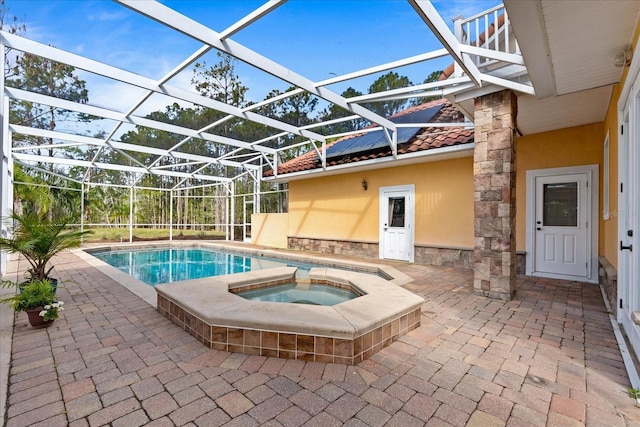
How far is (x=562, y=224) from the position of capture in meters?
5.77

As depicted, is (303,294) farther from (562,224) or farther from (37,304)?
(562,224)

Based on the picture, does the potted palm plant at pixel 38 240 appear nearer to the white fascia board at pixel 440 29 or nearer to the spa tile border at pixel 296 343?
the spa tile border at pixel 296 343

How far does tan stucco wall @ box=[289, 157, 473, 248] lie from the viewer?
23.1 ft

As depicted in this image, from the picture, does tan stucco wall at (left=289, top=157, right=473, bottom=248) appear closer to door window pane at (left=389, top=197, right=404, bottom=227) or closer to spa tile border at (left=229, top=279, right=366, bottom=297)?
door window pane at (left=389, top=197, right=404, bottom=227)

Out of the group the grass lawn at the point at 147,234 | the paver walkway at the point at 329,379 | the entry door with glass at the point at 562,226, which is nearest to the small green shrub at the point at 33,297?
the paver walkway at the point at 329,379

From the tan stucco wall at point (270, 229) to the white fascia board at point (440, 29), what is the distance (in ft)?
27.7

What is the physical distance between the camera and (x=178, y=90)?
5.20 m

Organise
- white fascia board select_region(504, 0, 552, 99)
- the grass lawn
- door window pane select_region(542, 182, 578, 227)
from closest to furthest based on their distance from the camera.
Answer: white fascia board select_region(504, 0, 552, 99) < door window pane select_region(542, 182, 578, 227) < the grass lawn

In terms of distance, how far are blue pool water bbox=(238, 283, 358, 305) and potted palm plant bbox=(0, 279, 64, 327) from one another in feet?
6.92

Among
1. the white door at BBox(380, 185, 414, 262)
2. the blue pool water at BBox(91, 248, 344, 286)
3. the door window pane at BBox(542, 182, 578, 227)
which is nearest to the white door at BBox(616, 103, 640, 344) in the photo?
the door window pane at BBox(542, 182, 578, 227)

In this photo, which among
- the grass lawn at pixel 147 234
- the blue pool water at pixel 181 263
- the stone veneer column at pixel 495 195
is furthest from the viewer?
the grass lawn at pixel 147 234

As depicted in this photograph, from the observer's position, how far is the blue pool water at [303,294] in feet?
14.9

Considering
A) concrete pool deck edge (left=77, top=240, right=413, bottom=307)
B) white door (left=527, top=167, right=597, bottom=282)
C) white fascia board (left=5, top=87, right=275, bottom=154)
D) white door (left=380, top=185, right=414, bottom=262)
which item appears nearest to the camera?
concrete pool deck edge (left=77, top=240, right=413, bottom=307)

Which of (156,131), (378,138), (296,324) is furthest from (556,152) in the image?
(156,131)
